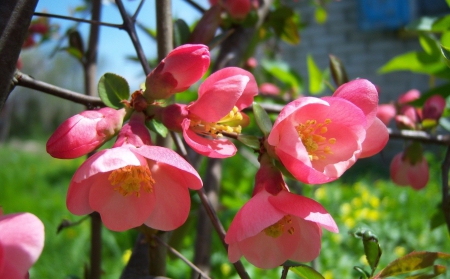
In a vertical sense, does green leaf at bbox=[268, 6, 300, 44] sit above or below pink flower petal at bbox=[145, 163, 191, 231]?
below

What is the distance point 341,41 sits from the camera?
197 inches

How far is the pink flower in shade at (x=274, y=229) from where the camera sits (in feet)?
1.28

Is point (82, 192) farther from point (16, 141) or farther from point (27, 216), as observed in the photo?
point (16, 141)

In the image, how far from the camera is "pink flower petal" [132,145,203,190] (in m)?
0.35

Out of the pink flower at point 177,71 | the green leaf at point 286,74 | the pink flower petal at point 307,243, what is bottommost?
the green leaf at point 286,74

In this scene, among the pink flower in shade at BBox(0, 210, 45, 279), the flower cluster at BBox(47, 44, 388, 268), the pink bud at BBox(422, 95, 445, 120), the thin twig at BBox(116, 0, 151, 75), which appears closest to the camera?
the pink flower in shade at BBox(0, 210, 45, 279)

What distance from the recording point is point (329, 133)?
437 mm

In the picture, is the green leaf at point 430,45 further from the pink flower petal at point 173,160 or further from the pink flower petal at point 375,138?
the pink flower petal at point 173,160

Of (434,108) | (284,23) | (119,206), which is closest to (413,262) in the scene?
(119,206)

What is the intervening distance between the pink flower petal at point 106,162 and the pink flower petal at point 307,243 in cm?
19

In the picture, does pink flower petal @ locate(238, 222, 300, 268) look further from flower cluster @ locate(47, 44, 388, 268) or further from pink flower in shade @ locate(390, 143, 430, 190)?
pink flower in shade @ locate(390, 143, 430, 190)

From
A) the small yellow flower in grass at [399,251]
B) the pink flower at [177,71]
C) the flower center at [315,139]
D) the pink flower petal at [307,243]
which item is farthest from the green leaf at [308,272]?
the small yellow flower in grass at [399,251]

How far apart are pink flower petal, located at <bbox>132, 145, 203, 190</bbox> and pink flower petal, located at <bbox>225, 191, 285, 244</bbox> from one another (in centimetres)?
5

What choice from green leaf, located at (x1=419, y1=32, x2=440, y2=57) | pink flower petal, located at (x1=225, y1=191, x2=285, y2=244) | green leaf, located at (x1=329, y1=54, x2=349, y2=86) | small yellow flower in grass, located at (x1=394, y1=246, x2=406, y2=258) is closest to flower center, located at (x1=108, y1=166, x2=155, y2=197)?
pink flower petal, located at (x1=225, y1=191, x2=285, y2=244)
